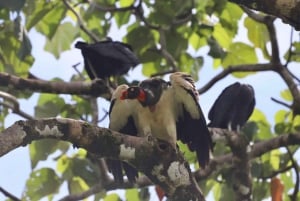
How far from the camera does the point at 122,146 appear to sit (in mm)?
3672

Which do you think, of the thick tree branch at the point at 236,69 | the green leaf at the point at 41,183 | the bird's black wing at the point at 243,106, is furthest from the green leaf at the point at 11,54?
the bird's black wing at the point at 243,106

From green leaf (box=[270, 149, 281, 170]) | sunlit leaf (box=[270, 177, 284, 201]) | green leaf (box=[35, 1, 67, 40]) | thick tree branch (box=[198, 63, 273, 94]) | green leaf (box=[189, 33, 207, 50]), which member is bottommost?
sunlit leaf (box=[270, 177, 284, 201])

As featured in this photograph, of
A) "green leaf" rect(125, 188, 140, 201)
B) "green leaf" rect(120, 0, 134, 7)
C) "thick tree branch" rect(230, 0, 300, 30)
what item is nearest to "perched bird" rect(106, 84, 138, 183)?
"green leaf" rect(125, 188, 140, 201)

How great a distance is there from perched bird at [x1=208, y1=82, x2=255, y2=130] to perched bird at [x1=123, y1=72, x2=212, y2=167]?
89 cm

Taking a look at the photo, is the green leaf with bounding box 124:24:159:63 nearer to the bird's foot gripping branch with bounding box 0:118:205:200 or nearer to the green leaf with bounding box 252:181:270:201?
the green leaf with bounding box 252:181:270:201

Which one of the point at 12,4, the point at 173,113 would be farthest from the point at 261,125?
the point at 12,4

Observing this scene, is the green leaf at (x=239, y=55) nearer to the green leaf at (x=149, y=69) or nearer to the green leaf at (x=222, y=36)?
the green leaf at (x=222, y=36)

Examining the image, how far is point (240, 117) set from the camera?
5.37 metres

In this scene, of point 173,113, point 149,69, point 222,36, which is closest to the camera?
point 173,113

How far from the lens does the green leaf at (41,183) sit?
18.4 feet

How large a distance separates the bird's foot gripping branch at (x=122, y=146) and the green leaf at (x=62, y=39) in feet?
8.88

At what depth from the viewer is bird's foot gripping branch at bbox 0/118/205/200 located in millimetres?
3281

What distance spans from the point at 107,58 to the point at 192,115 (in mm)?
1352

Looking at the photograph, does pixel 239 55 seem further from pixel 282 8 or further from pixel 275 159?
pixel 282 8
